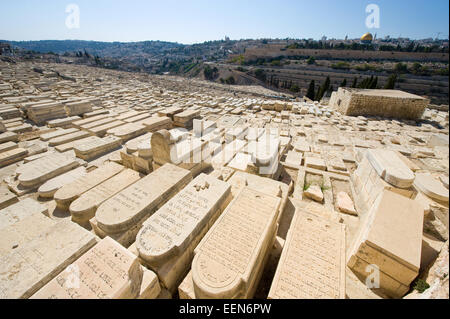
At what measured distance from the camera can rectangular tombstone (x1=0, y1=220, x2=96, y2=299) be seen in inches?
94.3

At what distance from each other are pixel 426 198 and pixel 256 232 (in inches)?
170

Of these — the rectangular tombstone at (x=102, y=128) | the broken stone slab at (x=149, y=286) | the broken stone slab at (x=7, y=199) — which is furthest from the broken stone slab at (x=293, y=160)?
the rectangular tombstone at (x=102, y=128)

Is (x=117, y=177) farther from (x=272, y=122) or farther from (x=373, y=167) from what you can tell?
(x=272, y=122)

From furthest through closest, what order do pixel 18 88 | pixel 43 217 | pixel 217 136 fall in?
pixel 18 88 < pixel 217 136 < pixel 43 217

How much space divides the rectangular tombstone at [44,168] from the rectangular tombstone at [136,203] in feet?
10.4

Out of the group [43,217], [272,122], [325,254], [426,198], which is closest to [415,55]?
[272,122]

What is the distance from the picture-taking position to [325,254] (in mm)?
2686

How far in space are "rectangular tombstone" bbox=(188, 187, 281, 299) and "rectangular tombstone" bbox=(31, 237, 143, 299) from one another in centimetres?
81

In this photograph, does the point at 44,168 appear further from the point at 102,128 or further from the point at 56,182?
the point at 102,128

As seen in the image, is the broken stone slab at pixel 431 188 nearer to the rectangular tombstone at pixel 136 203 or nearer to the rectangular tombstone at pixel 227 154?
the rectangular tombstone at pixel 227 154

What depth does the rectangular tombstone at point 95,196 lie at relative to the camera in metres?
3.87

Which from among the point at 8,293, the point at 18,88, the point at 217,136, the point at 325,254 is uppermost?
the point at 18,88

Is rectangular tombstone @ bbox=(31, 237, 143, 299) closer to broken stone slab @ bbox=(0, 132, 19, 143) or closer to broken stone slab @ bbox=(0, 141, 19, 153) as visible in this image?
broken stone slab @ bbox=(0, 141, 19, 153)

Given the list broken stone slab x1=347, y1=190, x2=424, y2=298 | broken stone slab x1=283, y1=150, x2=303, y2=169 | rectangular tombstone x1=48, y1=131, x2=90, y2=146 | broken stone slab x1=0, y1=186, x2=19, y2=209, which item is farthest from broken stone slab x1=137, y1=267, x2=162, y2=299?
rectangular tombstone x1=48, y1=131, x2=90, y2=146
